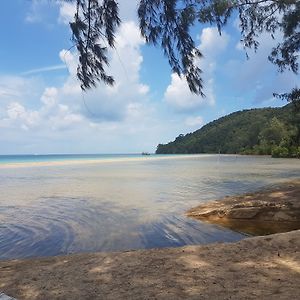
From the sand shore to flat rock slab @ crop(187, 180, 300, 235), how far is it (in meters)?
3.45

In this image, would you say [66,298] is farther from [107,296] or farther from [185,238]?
[185,238]

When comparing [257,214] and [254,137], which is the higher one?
[254,137]

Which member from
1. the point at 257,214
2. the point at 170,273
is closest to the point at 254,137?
the point at 257,214

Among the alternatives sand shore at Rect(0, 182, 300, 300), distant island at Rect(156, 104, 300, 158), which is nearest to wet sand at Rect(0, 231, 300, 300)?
sand shore at Rect(0, 182, 300, 300)

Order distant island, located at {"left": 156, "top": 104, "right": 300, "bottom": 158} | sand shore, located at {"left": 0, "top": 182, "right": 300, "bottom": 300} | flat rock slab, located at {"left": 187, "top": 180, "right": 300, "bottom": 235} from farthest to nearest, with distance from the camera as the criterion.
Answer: distant island, located at {"left": 156, "top": 104, "right": 300, "bottom": 158}
flat rock slab, located at {"left": 187, "top": 180, "right": 300, "bottom": 235}
sand shore, located at {"left": 0, "top": 182, "right": 300, "bottom": 300}

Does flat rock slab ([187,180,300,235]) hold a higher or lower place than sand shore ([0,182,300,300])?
lower

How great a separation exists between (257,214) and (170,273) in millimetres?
7181

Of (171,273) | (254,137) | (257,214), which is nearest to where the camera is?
(171,273)

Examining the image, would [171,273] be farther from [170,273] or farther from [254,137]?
[254,137]

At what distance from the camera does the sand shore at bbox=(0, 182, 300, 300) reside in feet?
16.5

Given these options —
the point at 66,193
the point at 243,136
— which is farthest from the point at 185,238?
the point at 243,136

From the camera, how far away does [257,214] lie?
12359mm

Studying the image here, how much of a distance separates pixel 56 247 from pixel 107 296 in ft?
Answer: 15.1

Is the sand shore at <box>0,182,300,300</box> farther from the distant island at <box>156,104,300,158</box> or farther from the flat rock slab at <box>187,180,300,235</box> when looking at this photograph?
the distant island at <box>156,104,300,158</box>
